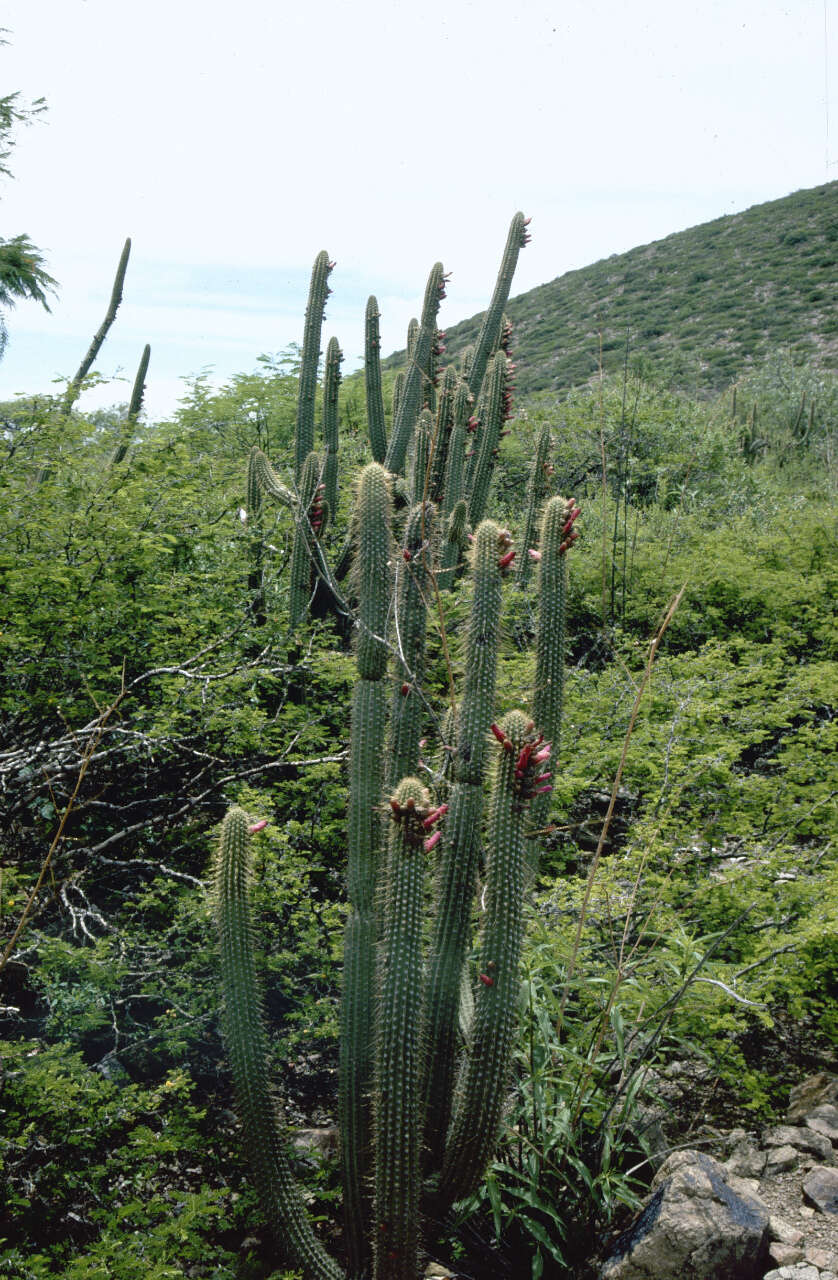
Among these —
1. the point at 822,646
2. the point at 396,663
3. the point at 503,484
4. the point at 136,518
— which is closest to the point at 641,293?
the point at 503,484

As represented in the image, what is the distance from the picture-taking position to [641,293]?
33.4 m

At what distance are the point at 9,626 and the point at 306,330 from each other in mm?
3709

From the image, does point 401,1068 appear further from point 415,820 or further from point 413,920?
point 415,820

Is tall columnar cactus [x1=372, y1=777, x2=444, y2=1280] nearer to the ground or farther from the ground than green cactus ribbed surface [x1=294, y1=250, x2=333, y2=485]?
nearer to the ground

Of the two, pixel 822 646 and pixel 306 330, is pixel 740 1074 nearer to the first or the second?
pixel 822 646

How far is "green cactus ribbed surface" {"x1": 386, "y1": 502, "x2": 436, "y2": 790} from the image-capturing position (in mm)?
3426

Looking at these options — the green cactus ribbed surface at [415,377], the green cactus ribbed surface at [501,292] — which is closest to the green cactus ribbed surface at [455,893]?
the green cactus ribbed surface at [415,377]

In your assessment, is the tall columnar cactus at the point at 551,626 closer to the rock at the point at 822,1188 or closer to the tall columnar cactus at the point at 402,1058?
the tall columnar cactus at the point at 402,1058

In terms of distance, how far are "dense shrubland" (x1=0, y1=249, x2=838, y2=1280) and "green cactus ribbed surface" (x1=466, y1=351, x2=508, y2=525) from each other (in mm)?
1069

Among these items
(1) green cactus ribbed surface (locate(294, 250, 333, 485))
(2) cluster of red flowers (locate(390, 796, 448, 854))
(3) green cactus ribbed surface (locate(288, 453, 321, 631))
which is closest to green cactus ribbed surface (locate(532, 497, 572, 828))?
(2) cluster of red flowers (locate(390, 796, 448, 854))

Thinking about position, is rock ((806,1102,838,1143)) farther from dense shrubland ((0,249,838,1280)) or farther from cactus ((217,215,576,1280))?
cactus ((217,215,576,1280))

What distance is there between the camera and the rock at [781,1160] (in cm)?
331

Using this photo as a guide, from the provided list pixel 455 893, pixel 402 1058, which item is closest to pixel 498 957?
pixel 455 893

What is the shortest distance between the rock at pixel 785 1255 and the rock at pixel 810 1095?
0.72 m
